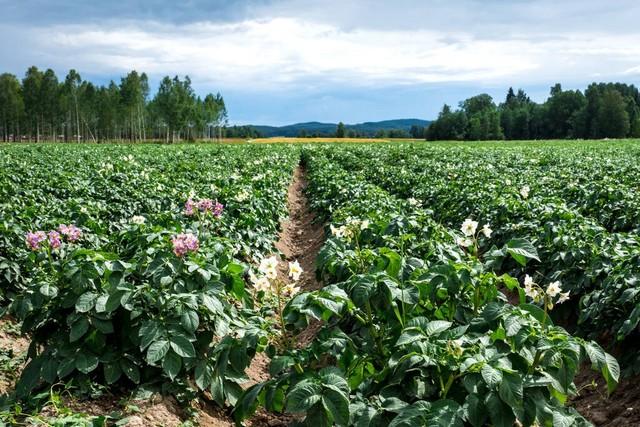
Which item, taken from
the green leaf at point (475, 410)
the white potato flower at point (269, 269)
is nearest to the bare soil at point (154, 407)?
the white potato flower at point (269, 269)

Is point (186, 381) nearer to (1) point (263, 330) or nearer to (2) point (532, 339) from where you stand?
(1) point (263, 330)

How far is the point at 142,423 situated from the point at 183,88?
10220 centimetres

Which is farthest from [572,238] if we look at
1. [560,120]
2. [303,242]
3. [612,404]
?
[560,120]

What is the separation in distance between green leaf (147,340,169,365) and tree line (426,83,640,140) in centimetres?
9950

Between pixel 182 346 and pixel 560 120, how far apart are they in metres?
109

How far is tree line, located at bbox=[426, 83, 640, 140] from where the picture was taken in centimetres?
9031

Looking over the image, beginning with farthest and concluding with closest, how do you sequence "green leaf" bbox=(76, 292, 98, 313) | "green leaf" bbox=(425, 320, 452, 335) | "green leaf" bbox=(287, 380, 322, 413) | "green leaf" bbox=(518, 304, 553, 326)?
"green leaf" bbox=(76, 292, 98, 313) → "green leaf" bbox=(518, 304, 553, 326) → "green leaf" bbox=(425, 320, 452, 335) → "green leaf" bbox=(287, 380, 322, 413)

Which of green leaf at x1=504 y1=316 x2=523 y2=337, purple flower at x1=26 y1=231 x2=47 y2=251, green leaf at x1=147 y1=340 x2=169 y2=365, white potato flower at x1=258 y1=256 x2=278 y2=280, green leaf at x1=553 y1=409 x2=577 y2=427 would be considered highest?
purple flower at x1=26 y1=231 x2=47 y2=251

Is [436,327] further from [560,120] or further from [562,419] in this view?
[560,120]

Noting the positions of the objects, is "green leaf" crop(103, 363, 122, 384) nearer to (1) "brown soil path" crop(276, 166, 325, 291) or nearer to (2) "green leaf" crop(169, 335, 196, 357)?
(2) "green leaf" crop(169, 335, 196, 357)

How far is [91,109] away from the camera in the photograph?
3546 inches

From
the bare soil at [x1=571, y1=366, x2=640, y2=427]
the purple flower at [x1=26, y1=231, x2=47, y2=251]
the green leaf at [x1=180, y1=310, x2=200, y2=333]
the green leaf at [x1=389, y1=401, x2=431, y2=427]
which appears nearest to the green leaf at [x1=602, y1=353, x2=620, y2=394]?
the green leaf at [x1=389, y1=401, x2=431, y2=427]

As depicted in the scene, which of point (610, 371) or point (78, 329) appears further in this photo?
point (78, 329)

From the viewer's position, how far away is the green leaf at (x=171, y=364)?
3066 mm
